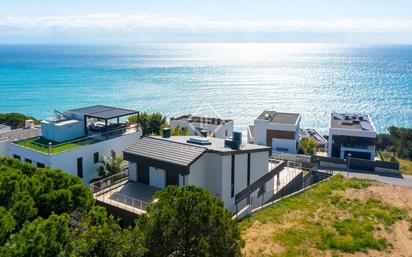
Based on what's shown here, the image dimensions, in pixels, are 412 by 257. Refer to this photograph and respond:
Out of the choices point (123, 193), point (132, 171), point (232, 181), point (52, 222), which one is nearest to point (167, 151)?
point (132, 171)

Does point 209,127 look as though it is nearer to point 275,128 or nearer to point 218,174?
point 275,128

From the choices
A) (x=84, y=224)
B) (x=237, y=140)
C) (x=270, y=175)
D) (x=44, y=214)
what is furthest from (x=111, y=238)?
(x=270, y=175)

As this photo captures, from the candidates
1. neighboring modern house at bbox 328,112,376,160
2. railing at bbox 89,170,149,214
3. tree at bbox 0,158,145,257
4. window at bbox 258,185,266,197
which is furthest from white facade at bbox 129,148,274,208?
neighboring modern house at bbox 328,112,376,160

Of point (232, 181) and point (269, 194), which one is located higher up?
point (232, 181)

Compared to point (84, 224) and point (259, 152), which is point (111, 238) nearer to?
point (84, 224)

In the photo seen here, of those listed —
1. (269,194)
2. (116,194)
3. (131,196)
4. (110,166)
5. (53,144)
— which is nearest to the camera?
(131,196)

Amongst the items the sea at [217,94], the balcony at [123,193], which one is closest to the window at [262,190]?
the balcony at [123,193]

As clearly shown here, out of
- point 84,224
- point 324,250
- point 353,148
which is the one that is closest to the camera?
point 84,224
